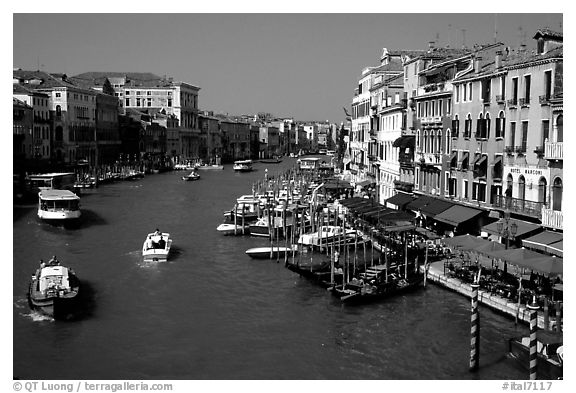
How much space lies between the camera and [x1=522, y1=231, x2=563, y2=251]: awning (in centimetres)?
898

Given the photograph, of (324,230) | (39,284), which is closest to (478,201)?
(324,230)

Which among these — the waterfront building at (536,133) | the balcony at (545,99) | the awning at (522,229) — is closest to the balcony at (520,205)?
the waterfront building at (536,133)

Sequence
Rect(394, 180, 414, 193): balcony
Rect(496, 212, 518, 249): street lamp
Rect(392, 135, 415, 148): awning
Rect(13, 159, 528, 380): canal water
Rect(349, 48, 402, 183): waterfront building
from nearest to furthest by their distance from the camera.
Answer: Rect(13, 159, 528, 380): canal water < Rect(496, 212, 518, 249): street lamp < Rect(394, 180, 414, 193): balcony < Rect(392, 135, 415, 148): awning < Rect(349, 48, 402, 183): waterfront building

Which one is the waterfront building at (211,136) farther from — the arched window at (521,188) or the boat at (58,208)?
the arched window at (521,188)

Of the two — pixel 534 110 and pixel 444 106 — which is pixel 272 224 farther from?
pixel 534 110

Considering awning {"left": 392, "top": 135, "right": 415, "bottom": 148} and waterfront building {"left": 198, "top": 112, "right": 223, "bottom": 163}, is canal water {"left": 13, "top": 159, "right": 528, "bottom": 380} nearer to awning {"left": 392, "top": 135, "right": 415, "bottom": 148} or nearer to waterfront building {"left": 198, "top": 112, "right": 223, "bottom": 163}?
awning {"left": 392, "top": 135, "right": 415, "bottom": 148}

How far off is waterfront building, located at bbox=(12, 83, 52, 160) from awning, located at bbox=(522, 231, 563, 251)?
66.0ft

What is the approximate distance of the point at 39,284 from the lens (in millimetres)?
9156

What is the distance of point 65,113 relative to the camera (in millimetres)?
31406

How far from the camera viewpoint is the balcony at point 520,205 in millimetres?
9695

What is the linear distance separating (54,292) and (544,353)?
5.46 metres

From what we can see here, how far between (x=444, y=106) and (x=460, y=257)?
369 centimetres

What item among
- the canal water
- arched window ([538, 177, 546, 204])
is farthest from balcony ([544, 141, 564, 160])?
the canal water

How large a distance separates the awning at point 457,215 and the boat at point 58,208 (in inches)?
321
